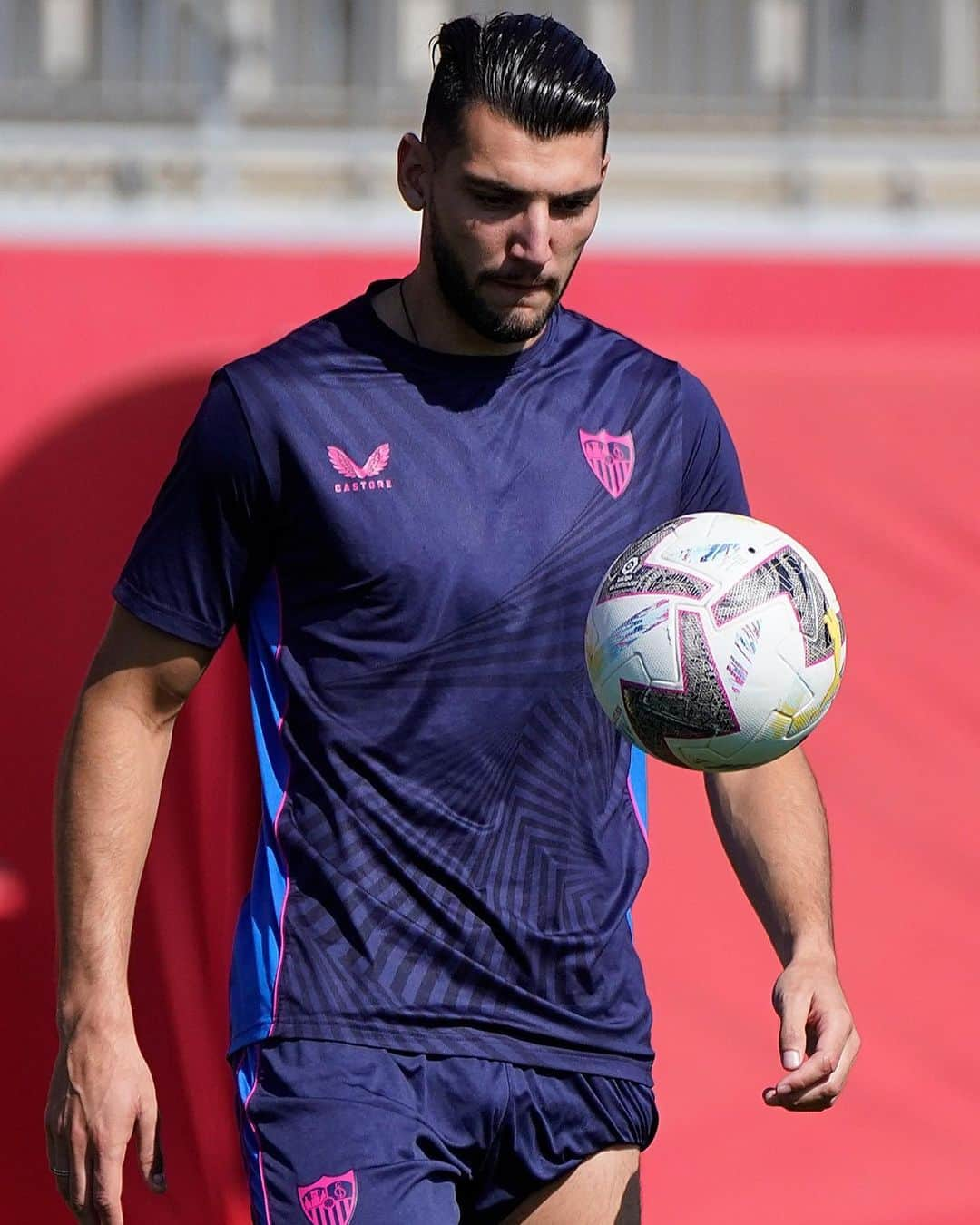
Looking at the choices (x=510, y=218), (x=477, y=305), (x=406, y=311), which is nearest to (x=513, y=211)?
(x=510, y=218)

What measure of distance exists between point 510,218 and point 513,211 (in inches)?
0.4

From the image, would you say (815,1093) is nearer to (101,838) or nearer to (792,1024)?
(792,1024)

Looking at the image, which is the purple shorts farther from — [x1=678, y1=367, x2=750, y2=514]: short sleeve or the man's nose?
the man's nose

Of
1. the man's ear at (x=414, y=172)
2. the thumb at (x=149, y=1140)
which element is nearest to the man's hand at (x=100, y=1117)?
the thumb at (x=149, y=1140)

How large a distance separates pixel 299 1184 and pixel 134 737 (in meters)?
0.67

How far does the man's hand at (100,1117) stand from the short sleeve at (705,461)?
1209 mm

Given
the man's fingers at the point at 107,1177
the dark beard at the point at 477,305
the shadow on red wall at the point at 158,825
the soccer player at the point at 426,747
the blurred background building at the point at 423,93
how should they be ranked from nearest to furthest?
1. the man's fingers at the point at 107,1177
2. the soccer player at the point at 426,747
3. the dark beard at the point at 477,305
4. the shadow on red wall at the point at 158,825
5. the blurred background building at the point at 423,93

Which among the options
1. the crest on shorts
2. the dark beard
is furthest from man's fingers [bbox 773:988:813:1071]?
the dark beard

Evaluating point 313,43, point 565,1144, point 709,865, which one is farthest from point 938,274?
point 313,43

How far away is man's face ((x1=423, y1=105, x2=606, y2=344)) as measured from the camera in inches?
104

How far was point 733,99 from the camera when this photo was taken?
633 centimetres

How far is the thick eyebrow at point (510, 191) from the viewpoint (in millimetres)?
2639

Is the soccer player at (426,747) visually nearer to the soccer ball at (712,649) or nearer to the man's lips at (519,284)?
the man's lips at (519,284)

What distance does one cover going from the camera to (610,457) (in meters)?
2.85
